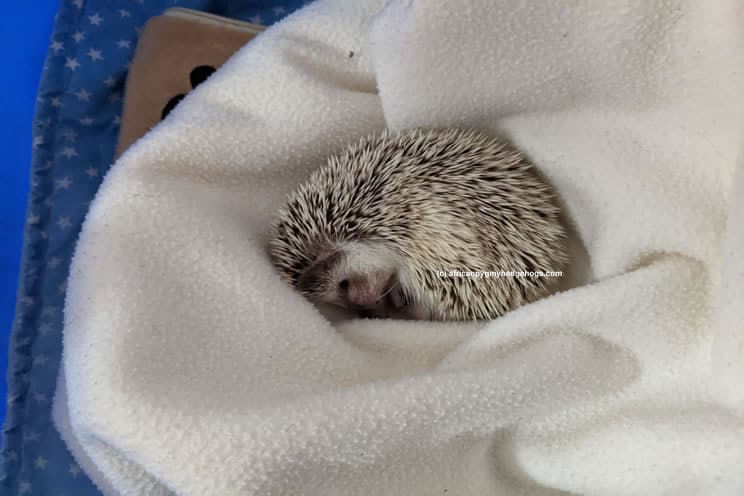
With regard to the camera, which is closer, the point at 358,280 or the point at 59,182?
the point at 358,280

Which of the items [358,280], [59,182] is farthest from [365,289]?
[59,182]

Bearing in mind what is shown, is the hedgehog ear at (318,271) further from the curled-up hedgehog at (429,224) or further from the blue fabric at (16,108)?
the blue fabric at (16,108)

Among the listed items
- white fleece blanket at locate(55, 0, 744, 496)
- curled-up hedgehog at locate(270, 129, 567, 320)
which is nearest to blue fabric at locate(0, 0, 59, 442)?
white fleece blanket at locate(55, 0, 744, 496)

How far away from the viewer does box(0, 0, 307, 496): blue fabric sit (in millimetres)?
1373

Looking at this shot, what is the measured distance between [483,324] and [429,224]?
231 mm

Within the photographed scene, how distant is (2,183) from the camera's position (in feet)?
5.20

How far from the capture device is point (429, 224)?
118cm

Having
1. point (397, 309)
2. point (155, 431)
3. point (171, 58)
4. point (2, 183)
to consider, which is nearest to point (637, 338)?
point (397, 309)

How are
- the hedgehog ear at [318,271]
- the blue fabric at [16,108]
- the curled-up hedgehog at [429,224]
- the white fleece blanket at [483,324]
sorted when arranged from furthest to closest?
the blue fabric at [16,108] < the hedgehog ear at [318,271] < the curled-up hedgehog at [429,224] < the white fleece blanket at [483,324]

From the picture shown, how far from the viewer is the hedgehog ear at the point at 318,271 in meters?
1.29

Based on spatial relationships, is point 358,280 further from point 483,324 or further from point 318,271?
point 483,324

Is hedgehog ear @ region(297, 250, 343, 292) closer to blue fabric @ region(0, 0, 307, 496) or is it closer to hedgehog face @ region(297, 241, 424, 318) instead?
hedgehog face @ region(297, 241, 424, 318)

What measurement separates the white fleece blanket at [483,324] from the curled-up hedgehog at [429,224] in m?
0.07

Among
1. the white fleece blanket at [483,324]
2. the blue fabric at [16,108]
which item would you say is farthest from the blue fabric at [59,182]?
the white fleece blanket at [483,324]
